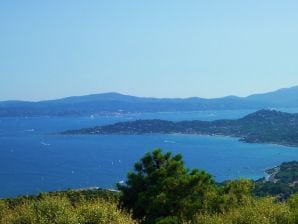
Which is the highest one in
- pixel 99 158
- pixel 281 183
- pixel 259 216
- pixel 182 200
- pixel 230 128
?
pixel 259 216

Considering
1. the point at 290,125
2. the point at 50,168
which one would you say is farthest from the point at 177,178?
the point at 290,125

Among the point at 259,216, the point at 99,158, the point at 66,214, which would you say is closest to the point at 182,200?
the point at 259,216

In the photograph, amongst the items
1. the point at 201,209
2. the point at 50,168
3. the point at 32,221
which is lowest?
the point at 50,168

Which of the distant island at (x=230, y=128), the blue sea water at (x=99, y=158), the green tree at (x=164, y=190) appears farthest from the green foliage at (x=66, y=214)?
the distant island at (x=230, y=128)

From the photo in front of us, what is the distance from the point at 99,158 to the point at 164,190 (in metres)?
84.2

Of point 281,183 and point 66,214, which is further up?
point 66,214

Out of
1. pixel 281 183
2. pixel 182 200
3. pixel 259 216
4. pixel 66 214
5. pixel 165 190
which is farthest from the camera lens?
pixel 281 183

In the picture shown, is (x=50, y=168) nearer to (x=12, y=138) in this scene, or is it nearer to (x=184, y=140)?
(x=184, y=140)

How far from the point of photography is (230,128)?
A: 14838 cm

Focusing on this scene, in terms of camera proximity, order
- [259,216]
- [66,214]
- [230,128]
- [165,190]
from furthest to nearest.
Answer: [230,128], [165,190], [259,216], [66,214]

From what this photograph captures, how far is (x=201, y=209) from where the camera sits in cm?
1531

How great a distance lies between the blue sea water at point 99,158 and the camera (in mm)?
75375

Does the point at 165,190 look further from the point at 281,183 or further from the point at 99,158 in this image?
the point at 99,158

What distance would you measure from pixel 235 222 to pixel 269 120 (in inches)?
5574
